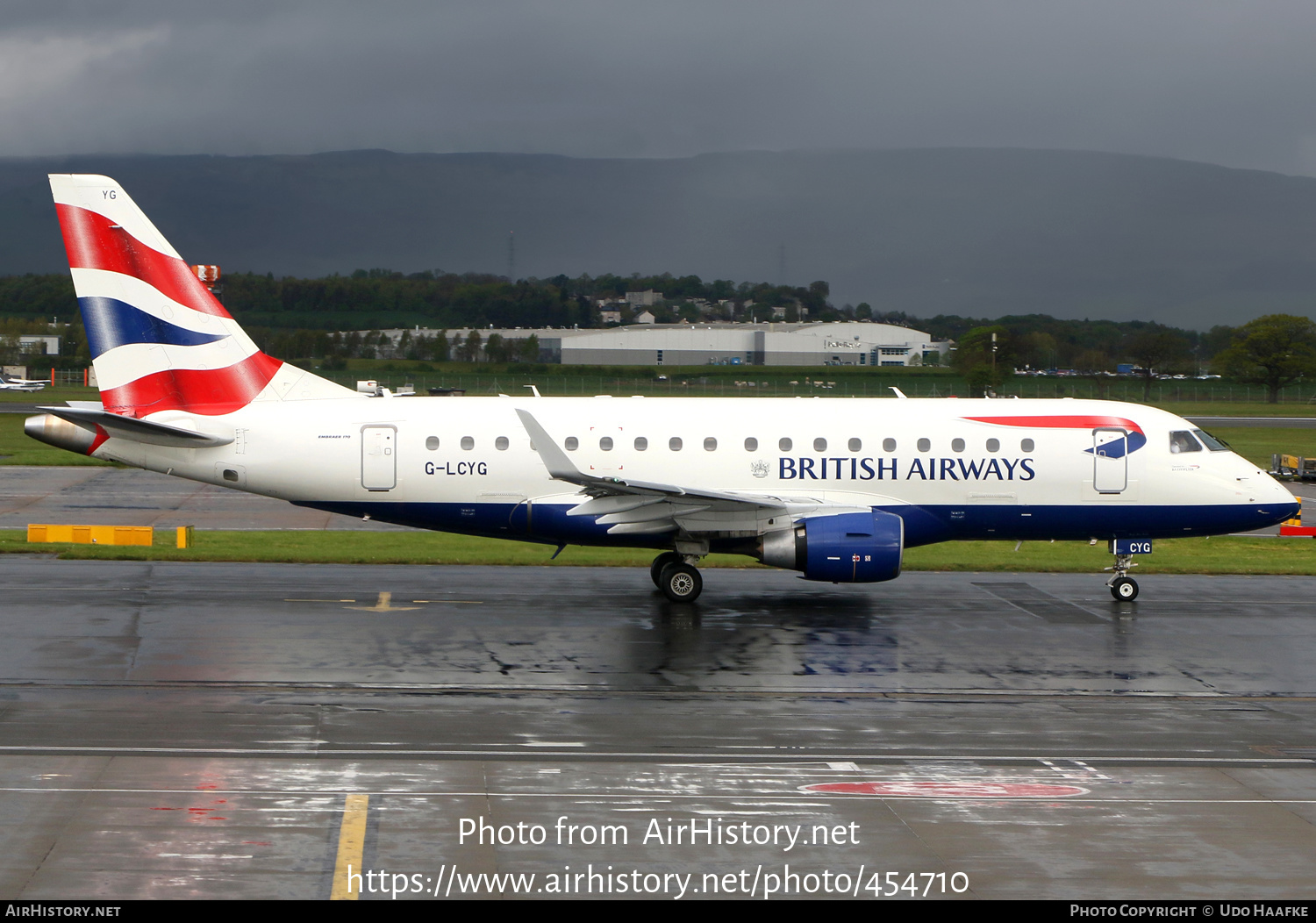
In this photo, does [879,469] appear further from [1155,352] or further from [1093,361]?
[1093,361]

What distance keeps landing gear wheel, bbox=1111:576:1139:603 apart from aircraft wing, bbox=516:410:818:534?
6.96 m

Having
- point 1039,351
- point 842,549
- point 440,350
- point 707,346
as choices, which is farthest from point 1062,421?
point 1039,351

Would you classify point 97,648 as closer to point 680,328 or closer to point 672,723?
point 672,723

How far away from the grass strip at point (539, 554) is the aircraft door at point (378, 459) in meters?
5.08

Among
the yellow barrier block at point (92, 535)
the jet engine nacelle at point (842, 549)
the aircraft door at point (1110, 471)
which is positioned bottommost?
the yellow barrier block at point (92, 535)

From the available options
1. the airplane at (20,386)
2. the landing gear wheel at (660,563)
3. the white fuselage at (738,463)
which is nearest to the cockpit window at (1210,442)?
the white fuselage at (738,463)

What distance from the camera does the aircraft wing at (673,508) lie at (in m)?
22.9

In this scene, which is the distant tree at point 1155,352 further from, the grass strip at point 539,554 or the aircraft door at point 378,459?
the aircraft door at point 378,459

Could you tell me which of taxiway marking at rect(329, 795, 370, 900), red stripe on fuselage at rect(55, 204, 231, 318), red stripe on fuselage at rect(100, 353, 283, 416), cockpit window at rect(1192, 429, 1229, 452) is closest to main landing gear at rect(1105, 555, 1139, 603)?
cockpit window at rect(1192, 429, 1229, 452)

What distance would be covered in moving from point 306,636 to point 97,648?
129 inches

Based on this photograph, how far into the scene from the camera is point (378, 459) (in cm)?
2466

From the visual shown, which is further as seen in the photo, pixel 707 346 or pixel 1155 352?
pixel 707 346

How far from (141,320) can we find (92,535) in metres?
8.51

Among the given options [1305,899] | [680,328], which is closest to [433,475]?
[1305,899]
